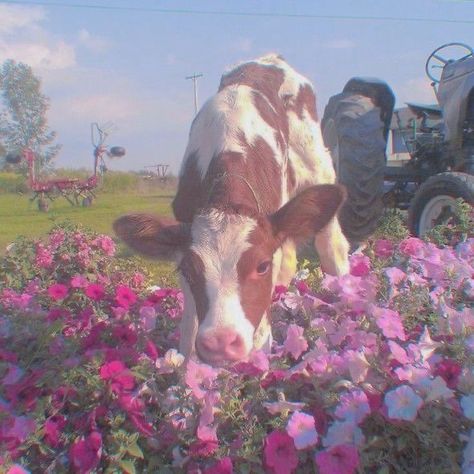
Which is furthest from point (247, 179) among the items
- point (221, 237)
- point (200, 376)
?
point (200, 376)

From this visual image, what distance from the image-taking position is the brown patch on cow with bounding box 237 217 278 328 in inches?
107

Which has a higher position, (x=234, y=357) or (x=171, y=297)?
(x=234, y=357)

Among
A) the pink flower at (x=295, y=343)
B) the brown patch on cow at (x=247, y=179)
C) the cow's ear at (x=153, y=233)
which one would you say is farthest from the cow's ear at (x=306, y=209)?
the pink flower at (x=295, y=343)

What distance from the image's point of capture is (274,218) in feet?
10.4

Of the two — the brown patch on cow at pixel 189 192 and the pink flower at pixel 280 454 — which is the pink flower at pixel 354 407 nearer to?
the pink flower at pixel 280 454

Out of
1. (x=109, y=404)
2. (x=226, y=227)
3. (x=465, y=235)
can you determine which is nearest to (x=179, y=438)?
(x=109, y=404)

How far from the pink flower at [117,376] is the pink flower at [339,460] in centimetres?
73

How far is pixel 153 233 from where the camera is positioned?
122 inches

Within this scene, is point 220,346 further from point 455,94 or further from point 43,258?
point 455,94

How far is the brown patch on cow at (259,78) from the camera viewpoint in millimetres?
4516

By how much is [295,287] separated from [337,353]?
118 centimetres

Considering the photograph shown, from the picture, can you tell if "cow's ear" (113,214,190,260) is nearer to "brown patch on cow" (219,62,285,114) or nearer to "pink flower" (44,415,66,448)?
"pink flower" (44,415,66,448)

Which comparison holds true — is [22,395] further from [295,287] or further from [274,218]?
[295,287]

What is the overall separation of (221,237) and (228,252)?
8 centimetres
